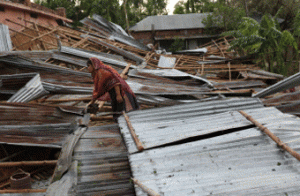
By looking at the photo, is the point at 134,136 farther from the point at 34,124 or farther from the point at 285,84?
the point at 285,84

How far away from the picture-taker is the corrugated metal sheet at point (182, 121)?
8.13ft

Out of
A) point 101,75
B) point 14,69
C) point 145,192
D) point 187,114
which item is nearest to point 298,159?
point 145,192

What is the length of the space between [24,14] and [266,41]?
12.4 meters

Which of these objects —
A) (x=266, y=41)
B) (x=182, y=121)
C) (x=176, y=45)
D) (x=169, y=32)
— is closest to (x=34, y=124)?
(x=182, y=121)

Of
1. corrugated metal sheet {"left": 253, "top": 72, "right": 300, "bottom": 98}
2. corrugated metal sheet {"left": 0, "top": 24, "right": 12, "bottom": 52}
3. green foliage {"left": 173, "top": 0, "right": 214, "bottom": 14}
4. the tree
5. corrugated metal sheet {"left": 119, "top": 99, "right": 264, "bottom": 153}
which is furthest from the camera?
green foliage {"left": 173, "top": 0, "right": 214, "bottom": 14}

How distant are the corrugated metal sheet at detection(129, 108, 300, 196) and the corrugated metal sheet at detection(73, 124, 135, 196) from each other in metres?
0.18

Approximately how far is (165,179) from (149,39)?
88.0 ft

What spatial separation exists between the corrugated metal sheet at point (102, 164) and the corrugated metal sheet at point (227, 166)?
0.18 meters

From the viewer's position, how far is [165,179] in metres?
1.82

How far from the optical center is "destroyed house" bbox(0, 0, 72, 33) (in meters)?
12.4

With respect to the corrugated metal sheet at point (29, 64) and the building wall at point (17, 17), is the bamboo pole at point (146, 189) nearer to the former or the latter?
the corrugated metal sheet at point (29, 64)

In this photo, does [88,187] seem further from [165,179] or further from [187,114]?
[187,114]

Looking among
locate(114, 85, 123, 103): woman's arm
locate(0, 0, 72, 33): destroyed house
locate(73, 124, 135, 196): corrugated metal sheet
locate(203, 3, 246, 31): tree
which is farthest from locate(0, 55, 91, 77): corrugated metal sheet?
locate(203, 3, 246, 31): tree

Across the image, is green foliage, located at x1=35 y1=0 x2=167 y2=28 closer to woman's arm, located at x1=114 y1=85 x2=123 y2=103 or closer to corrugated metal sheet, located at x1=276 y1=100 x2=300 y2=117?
woman's arm, located at x1=114 y1=85 x2=123 y2=103
